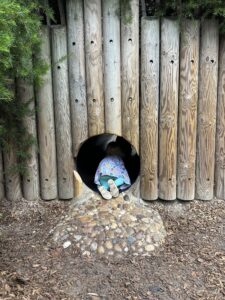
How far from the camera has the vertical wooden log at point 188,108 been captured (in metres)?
4.55

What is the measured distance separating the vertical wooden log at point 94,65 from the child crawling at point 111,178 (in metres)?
0.52

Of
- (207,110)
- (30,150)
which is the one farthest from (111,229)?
(207,110)

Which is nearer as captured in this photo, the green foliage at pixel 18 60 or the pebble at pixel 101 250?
the green foliage at pixel 18 60

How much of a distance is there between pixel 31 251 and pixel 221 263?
1627mm

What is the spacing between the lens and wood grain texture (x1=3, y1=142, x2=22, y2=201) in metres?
4.78

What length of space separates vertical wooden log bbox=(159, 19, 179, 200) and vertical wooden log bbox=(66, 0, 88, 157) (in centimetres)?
77

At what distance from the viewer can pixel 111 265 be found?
393 centimetres

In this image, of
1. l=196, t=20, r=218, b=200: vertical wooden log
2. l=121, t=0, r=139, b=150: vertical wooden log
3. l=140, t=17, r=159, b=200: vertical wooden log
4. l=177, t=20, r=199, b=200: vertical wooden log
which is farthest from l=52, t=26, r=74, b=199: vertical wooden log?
l=196, t=20, r=218, b=200: vertical wooden log

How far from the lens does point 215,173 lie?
4.96m

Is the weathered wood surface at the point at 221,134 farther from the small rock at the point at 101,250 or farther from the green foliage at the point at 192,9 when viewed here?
the small rock at the point at 101,250

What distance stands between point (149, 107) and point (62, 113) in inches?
33.9

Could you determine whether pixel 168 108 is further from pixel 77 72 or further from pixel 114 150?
pixel 114 150

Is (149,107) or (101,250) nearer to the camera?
(101,250)

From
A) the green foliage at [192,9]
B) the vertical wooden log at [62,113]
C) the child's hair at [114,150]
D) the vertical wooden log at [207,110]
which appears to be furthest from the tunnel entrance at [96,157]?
the green foliage at [192,9]
